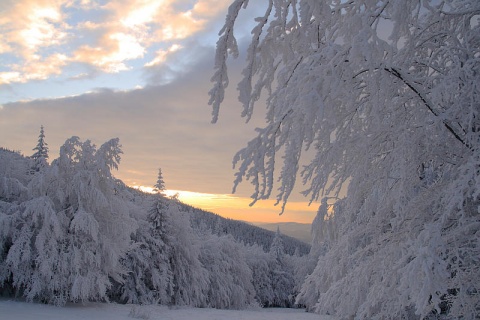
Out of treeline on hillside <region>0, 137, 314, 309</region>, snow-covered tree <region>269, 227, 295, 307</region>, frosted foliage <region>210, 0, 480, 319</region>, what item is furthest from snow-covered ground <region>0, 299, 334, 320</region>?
snow-covered tree <region>269, 227, 295, 307</region>

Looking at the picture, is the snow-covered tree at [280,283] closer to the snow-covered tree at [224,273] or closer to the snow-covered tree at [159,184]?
the snow-covered tree at [224,273]

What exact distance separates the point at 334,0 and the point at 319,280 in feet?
11.2

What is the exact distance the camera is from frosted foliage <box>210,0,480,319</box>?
2.50 metres

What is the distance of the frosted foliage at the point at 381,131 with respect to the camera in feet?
8.20

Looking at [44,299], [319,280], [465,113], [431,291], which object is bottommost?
[44,299]

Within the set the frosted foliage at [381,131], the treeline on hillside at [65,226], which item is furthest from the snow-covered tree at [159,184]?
the frosted foliage at [381,131]

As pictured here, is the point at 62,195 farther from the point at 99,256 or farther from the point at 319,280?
the point at 319,280

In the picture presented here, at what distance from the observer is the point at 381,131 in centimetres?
332

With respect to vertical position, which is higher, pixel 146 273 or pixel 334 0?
pixel 334 0

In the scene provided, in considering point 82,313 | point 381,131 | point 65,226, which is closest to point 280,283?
point 65,226

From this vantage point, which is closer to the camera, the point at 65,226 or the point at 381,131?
the point at 381,131

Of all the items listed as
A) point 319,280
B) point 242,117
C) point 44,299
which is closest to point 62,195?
point 44,299

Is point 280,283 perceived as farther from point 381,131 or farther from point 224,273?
point 381,131

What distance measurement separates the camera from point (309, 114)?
2.25 meters
